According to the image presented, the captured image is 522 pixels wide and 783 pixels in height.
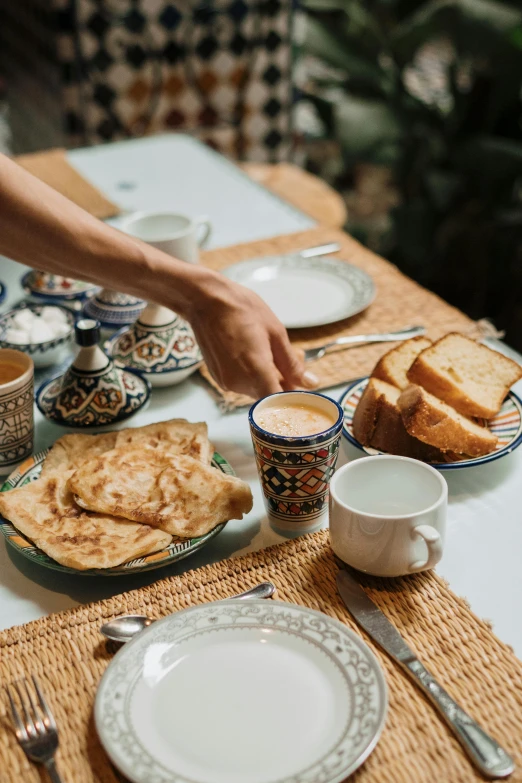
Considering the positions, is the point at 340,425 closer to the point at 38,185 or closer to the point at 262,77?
the point at 38,185

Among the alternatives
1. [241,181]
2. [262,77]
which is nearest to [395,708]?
[241,181]

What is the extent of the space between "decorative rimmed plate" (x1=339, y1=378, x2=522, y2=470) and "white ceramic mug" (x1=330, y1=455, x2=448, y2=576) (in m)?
0.09

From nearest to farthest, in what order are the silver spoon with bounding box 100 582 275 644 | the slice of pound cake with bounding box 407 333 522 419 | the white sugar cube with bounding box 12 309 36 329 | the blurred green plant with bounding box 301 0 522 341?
the silver spoon with bounding box 100 582 275 644
the slice of pound cake with bounding box 407 333 522 419
the white sugar cube with bounding box 12 309 36 329
the blurred green plant with bounding box 301 0 522 341

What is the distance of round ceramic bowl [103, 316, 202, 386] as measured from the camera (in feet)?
4.32

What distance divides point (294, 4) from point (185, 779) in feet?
12.1

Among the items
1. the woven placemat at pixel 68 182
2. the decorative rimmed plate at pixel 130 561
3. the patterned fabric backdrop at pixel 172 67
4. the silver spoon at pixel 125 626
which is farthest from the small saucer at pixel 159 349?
the patterned fabric backdrop at pixel 172 67

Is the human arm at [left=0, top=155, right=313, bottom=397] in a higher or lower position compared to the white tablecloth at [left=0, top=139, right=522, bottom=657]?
higher

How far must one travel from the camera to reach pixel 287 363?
123cm

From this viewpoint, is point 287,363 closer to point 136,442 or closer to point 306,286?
point 136,442

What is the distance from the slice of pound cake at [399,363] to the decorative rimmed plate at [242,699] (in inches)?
18.9

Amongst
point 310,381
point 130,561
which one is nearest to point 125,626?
point 130,561

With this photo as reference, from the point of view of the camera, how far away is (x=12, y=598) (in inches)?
36.5

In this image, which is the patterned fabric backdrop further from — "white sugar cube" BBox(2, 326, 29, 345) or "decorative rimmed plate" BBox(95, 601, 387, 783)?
"decorative rimmed plate" BBox(95, 601, 387, 783)

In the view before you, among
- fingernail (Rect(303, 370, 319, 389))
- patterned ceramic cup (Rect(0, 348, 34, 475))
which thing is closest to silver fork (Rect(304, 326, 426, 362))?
fingernail (Rect(303, 370, 319, 389))
